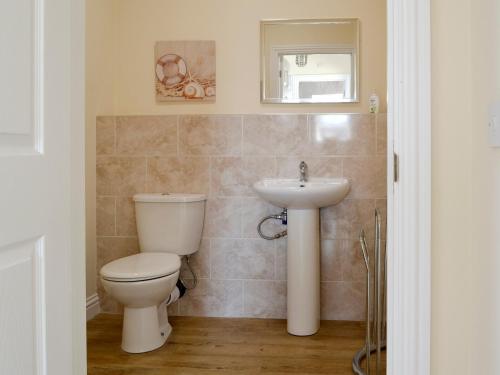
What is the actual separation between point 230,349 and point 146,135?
1.45m

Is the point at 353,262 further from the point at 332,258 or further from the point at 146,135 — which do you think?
the point at 146,135

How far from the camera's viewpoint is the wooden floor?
2168 mm

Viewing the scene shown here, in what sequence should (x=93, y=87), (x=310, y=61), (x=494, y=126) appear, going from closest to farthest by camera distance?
1. (x=494, y=126)
2. (x=93, y=87)
3. (x=310, y=61)

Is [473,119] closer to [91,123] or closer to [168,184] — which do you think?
[168,184]

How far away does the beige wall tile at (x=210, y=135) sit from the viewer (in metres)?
2.86

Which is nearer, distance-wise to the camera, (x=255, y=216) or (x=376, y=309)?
(x=376, y=309)

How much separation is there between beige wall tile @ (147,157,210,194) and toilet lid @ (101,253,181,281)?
522 mm

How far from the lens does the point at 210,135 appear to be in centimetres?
288

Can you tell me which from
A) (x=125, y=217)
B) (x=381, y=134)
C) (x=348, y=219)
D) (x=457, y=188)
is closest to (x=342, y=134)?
(x=381, y=134)

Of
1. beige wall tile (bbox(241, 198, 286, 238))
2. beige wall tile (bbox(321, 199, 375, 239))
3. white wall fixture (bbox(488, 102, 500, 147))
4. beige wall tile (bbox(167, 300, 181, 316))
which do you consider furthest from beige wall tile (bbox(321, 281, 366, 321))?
white wall fixture (bbox(488, 102, 500, 147))

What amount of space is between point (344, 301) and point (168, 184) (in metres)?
1.38

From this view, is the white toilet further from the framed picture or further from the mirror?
the mirror

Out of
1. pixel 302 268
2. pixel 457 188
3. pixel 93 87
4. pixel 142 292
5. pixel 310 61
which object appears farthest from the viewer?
pixel 310 61

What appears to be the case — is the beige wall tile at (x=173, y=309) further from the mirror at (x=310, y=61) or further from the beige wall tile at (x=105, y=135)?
the mirror at (x=310, y=61)
